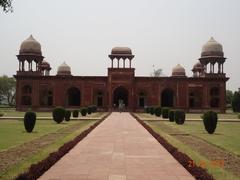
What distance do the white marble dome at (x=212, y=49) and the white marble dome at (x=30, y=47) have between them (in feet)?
61.3

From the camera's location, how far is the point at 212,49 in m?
46.3

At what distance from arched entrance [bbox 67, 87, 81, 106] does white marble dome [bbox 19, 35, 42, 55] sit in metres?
5.61

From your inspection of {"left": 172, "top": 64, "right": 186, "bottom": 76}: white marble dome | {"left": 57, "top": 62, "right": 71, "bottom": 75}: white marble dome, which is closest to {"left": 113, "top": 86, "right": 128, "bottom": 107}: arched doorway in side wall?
{"left": 172, "top": 64, "right": 186, "bottom": 76}: white marble dome

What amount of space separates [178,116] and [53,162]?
15.0 metres

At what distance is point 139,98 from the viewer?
1747 inches

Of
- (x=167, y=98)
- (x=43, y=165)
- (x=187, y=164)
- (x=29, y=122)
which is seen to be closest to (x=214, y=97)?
(x=167, y=98)

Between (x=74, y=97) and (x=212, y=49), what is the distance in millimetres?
16692

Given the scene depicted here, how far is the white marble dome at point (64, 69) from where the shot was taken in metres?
51.4

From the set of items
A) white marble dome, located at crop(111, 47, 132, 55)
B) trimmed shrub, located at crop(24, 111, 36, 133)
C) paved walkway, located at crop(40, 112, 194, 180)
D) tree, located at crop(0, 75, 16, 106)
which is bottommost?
paved walkway, located at crop(40, 112, 194, 180)

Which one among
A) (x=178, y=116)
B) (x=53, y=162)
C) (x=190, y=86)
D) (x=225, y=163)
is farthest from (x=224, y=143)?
(x=190, y=86)

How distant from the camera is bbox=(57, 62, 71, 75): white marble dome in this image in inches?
2025

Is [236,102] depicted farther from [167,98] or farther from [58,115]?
[58,115]
